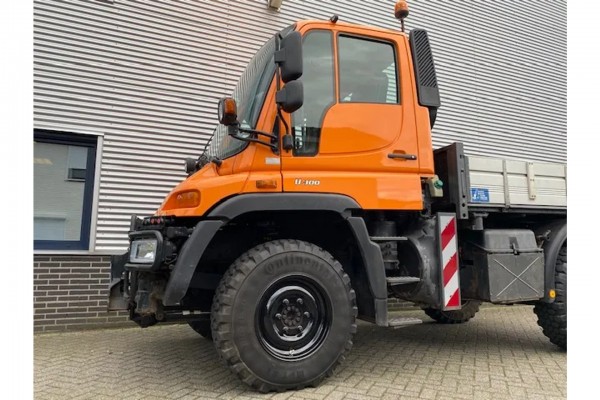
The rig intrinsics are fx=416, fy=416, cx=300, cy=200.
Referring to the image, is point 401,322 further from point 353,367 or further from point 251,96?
point 251,96

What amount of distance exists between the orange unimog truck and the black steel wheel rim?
0.04 feet

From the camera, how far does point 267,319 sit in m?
3.23

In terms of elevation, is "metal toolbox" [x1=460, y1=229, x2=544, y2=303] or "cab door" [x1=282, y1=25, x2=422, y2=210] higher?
"cab door" [x1=282, y1=25, x2=422, y2=210]

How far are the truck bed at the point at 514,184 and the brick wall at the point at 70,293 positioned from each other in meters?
4.87

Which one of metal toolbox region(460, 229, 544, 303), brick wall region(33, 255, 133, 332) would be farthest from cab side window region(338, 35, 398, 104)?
brick wall region(33, 255, 133, 332)

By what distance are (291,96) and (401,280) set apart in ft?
6.17

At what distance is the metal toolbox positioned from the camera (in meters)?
4.04

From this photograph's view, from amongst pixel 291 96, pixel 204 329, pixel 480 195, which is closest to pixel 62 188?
pixel 204 329

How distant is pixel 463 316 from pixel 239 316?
4.44 metres

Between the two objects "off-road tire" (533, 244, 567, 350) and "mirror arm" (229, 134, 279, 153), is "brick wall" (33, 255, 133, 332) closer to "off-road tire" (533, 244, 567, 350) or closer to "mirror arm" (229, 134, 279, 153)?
"mirror arm" (229, 134, 279, 153)

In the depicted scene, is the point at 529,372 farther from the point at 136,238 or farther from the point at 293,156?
the point at 136,238

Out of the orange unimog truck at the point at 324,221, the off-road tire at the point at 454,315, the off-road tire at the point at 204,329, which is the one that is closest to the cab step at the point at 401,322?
the orange unimog truck at the point at 324,221

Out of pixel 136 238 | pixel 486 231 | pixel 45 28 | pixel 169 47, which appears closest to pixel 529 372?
pixel 486 231

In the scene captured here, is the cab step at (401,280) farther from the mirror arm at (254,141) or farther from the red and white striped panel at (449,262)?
the mirror arm at (254,141)
